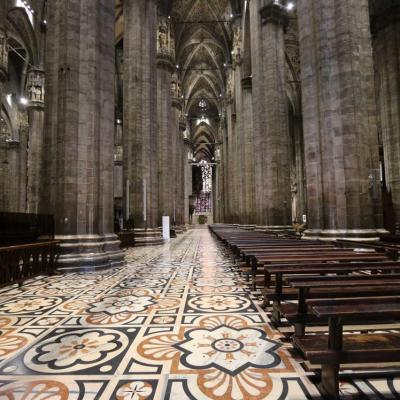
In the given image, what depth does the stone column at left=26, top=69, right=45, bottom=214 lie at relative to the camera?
1777 cm

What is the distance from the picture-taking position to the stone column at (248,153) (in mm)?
17828

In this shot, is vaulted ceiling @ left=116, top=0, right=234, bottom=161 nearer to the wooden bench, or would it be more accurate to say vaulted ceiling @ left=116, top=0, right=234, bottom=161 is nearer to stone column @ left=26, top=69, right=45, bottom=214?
stone column @ left=26, top=69, right=45, bottom=214

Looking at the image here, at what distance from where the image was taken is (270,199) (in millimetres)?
12320

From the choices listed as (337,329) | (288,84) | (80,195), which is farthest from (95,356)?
(288,84)

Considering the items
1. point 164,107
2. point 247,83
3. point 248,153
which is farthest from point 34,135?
point 247,83

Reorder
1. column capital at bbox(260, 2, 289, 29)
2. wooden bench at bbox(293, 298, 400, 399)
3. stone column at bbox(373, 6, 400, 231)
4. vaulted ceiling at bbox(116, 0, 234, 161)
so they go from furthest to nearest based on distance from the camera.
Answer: vaulted ceiling at bbox(116, 0, 234, 161)
stone column at bbox(373, 6, 400, 231)
column capital at bbox(260, 2, 289, 29)
wooden bench at bbox(293, 298, 400, 399)

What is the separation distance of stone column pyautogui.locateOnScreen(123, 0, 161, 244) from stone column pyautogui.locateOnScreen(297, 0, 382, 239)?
7913 millimetres

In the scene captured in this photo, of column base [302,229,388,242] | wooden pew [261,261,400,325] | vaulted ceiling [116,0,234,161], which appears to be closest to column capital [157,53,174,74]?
vaulted ceiling [116,0,234,161]

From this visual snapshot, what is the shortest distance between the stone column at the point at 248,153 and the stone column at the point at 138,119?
6981 mm

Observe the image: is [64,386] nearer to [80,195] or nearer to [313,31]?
[80,195]

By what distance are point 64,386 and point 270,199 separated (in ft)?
37.1

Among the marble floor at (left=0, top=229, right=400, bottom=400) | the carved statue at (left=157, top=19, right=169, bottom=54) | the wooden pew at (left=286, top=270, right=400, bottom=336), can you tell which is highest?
the carved statue at (left=157, top=19, right=169, bottom=54)

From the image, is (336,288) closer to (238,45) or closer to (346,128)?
(346,128)

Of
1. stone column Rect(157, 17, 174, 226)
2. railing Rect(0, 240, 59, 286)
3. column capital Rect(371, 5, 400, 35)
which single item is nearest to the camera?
railing Rect(0, 240, 59, 286)
